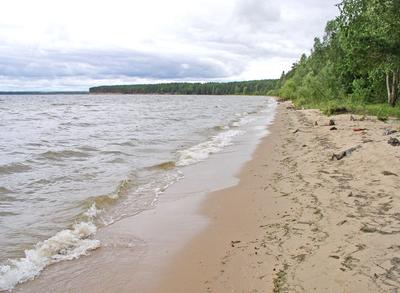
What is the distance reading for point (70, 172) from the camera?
1306 centimetres

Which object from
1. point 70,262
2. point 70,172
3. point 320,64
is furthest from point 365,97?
point 70,262

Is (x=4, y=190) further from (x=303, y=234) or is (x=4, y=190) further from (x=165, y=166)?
(x=303, y=234)

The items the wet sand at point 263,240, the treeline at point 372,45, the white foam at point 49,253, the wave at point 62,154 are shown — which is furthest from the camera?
the treeline at point 372,45

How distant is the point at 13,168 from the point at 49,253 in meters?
8.20

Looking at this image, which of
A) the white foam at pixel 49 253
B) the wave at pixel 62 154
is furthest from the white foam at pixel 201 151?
the white foam at pixel 49 253

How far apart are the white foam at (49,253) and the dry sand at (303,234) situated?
1.68 meters

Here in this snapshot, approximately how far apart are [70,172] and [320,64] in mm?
46068

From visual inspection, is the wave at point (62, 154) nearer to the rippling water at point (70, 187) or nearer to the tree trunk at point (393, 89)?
the rippling water at point (70, 187)

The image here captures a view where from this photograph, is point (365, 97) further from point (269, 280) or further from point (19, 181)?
point (269, 280)

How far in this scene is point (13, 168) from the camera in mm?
13602

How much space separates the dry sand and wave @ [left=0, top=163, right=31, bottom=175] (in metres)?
7.08

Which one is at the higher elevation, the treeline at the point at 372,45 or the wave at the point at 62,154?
the treeline at the point at 372,45

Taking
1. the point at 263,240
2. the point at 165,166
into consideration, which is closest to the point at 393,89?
the point at 165,166

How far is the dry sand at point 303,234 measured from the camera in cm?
493
